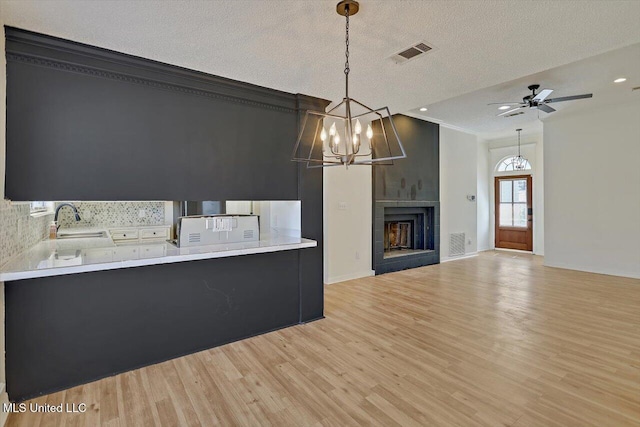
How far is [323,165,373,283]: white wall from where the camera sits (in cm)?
518

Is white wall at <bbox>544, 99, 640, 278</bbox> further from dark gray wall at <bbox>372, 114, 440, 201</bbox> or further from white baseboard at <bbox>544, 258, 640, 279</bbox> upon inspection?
dark gray wall at <bbox>372, 114, 440, 201</bbox>

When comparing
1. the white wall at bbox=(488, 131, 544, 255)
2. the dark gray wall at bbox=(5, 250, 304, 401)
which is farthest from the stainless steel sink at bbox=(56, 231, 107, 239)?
the white wall at bbox=(488, 131, 544, 255)

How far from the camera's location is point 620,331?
3.20m

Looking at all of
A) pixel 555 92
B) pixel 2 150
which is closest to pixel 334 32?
pixel 2 150

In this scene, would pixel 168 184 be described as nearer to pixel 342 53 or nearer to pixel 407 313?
pixel 342 53

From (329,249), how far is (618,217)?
5144 mm

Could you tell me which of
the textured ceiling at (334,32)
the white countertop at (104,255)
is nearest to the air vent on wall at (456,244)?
the textured ceiling at (334,32)

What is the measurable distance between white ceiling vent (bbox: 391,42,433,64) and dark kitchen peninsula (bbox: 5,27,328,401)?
1142mm

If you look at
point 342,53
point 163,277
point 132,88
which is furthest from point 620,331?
point 132,88

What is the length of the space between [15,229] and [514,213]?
978 cm

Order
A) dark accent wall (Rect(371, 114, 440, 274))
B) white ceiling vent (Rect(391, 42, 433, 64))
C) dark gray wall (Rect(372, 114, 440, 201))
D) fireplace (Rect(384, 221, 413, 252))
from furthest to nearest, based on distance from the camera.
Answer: fireplace (Rect(384, 221, 413, 252))
dark gray wall (Rect(372, 114, 440, 201))
dark accent wall (Rect(371, 114, 440, 274))
white ceiling vent (Rect(391, 42, 433, 64))

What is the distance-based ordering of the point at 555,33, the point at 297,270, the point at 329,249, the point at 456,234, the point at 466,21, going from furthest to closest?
the point at 456,234, the point at 329,249, the point at 297,270, the point at 555,33, the point at 466,21

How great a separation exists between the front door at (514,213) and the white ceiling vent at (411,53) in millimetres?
7211

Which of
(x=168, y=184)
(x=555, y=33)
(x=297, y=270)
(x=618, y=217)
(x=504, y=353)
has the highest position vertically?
(x=555, y=33)
